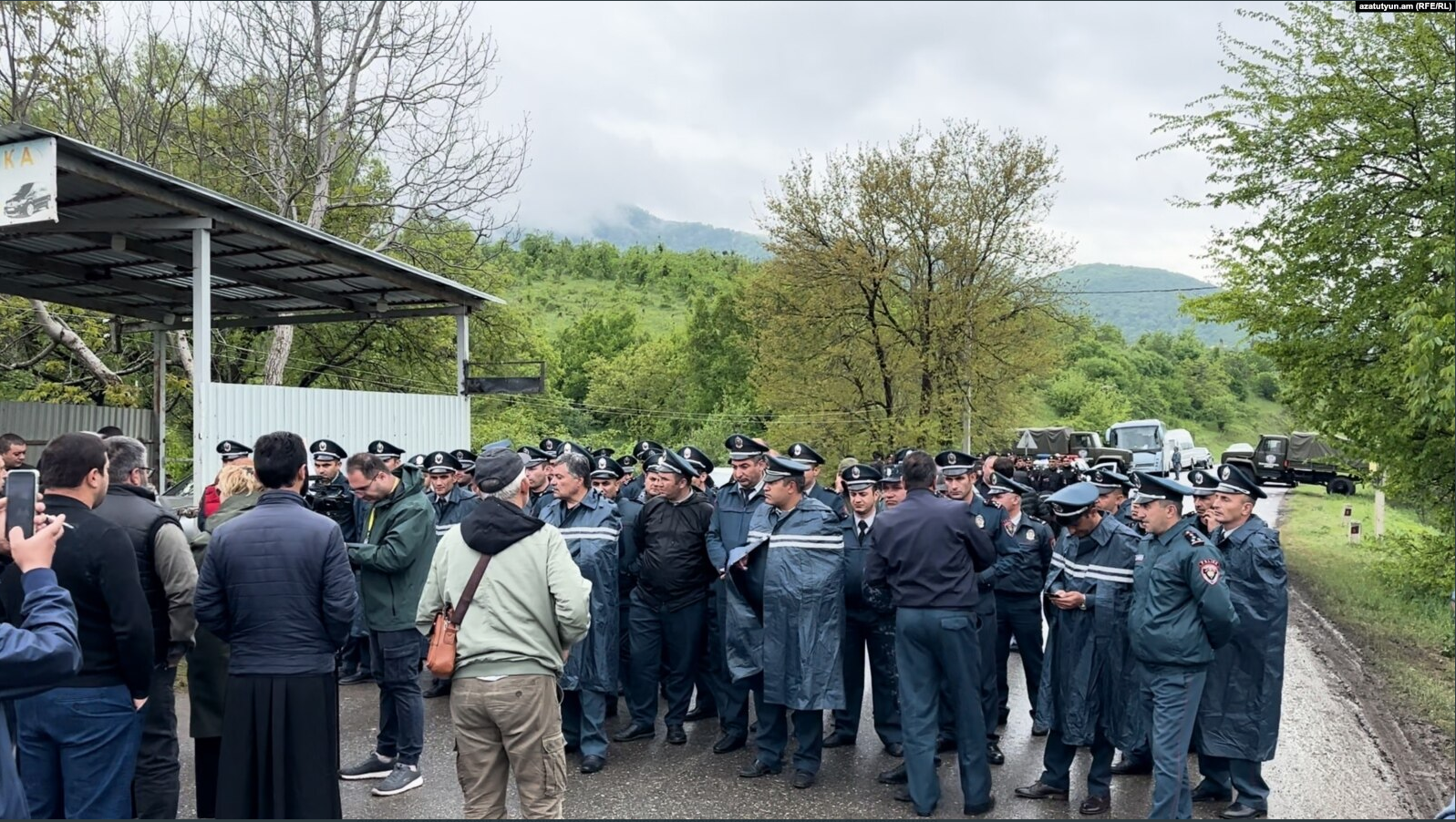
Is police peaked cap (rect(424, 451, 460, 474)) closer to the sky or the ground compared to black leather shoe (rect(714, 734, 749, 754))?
closer to the sky

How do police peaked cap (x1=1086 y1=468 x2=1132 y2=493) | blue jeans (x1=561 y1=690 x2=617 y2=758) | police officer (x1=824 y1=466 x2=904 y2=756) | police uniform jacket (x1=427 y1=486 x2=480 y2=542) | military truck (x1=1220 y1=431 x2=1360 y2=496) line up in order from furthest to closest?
military truck (x1=1220 y1=431 x2=1360 y2=496), police uniform jacket (x1=427 y1=486 x2=480 y2=542), police officer (x1=824 y1=466 x2=904 y2=756), blue jeans (x1=561 y1=690 x2=617 y2=758), police peaked cap (x1=1086 y1=468 x2=1132 y2=493)

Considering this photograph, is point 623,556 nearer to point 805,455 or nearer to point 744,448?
point 744,448

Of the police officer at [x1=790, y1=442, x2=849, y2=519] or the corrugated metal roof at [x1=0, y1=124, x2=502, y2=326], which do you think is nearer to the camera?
the police officer at [x1=790, y1=442, x2=849, y2=519]

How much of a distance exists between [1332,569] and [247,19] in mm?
23851

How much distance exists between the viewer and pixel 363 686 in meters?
8.55

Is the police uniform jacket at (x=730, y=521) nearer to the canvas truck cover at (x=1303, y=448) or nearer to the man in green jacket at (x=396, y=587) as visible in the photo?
the man in green jacket at (x=396, y=587)

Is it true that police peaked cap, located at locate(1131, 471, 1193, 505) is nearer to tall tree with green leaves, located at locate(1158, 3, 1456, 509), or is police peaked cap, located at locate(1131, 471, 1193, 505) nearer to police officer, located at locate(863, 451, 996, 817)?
police officer, located at locate(863, 451, 996, 817)

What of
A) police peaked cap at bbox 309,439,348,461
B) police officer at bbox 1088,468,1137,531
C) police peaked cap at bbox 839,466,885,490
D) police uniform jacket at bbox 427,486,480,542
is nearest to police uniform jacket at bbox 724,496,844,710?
police peaked cap at bbox 839,466,885,490

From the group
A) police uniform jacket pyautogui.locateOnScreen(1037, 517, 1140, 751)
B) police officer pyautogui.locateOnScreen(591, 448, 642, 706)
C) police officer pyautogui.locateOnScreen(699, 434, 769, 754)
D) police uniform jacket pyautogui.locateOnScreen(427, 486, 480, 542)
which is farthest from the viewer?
police uniform jacket pyautogui.locateOnScreen(427, 486, 480, 542)

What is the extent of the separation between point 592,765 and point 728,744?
3.25ft

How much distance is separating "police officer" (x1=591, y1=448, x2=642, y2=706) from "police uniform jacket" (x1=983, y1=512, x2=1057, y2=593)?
2.69 meters

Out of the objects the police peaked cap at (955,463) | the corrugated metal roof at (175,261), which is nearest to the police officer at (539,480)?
the police peaked cap at (955,463)

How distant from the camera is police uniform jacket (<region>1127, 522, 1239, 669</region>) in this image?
16.5 ft

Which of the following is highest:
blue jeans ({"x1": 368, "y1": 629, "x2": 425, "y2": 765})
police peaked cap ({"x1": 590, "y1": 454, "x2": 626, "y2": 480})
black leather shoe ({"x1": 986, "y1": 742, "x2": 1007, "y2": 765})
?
police peaked cap ({"x1": 590, "y1": 454, "x2": 626, "y2": 480})
